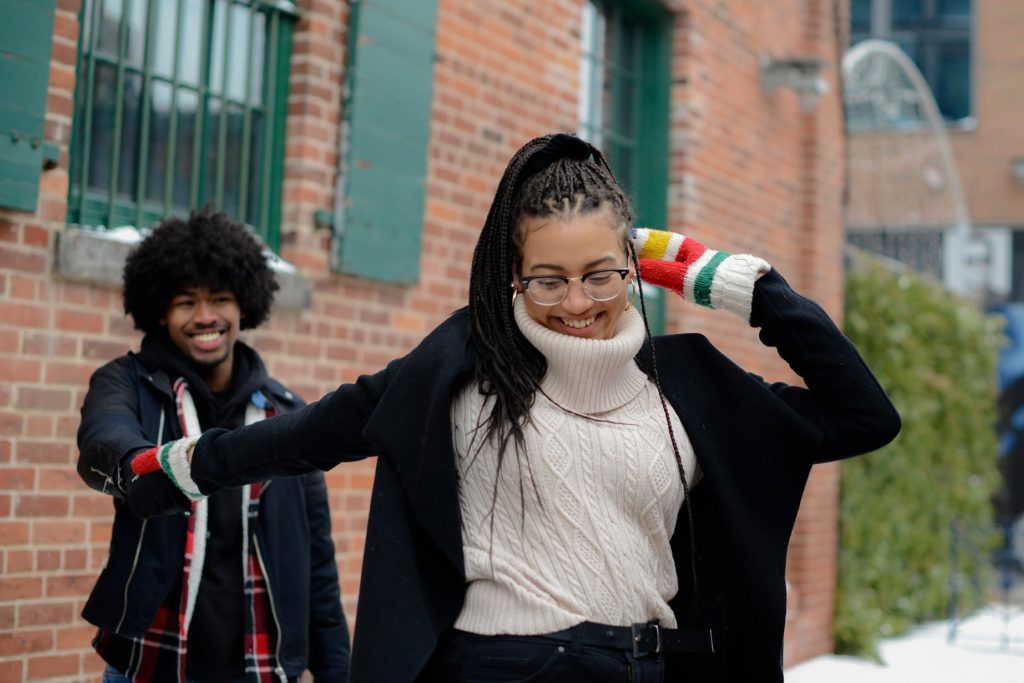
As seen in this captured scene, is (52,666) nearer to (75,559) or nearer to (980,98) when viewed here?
(75,559)

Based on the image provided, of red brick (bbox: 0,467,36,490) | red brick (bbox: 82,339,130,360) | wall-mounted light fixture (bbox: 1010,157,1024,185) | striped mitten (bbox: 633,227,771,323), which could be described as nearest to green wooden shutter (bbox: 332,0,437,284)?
red brick (bbox: 82,339,130,360)

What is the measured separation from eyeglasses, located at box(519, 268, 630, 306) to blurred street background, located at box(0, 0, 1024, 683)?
2.24m

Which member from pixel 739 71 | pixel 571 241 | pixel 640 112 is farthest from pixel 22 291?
pixel 739 71

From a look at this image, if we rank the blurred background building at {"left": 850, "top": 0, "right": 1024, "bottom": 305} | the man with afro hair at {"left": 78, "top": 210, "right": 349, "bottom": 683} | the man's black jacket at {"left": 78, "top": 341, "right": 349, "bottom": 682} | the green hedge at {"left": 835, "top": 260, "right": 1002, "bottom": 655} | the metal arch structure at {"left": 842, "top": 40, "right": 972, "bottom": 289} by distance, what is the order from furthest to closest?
the blurred background building at {"left": 850, "top": 0, "right": 1024, "bottom": 305}, the metal arch structure at {"left": 842, "top": 40, "right": 972, "bottom": 289}, the green hedge at {"left": 835, "top": 260, "right": 1002, "bottom": 655}, the man with afro hair at {"left": 78, "top": 210, "right": 349, "bottom": 683}, the man's black jacket at {"left": 78, "top": 341, "right": 349, "bottom": 682}

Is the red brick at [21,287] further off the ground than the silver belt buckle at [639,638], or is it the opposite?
the red brick at [21,287]

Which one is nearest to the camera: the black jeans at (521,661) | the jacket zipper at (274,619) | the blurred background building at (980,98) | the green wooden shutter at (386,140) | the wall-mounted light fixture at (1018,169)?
the black jeans at (521,661)

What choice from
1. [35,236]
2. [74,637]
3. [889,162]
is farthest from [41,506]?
[889,162]

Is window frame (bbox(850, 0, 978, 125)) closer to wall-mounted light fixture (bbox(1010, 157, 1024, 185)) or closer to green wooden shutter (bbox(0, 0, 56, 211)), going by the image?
wall-mounted light fixture (bbox(1010, 157, 1024, 185))

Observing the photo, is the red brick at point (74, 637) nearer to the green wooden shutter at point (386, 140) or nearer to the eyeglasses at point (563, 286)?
the green wooden shutter at point (386, 140)

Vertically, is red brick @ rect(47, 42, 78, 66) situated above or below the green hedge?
above

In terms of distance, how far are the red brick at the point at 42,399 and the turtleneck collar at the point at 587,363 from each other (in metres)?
2.25

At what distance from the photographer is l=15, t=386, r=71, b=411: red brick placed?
4132 mm

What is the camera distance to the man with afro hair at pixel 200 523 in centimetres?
321

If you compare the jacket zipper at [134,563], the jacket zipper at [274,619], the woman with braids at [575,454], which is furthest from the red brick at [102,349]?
the woman with braids at [575,454]
